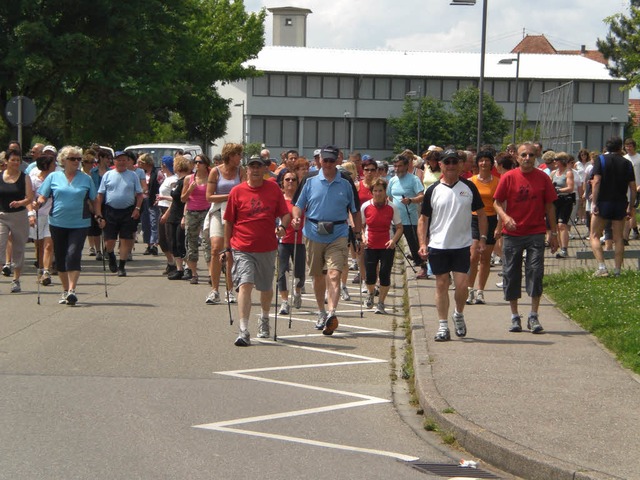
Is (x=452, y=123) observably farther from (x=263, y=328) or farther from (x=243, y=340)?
(x=243, y=340)

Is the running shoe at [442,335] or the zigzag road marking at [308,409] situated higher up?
the running shoe at [442,335]

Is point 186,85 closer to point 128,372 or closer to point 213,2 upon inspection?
point 213,2

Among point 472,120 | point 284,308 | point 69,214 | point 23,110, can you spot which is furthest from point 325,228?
point 472,120

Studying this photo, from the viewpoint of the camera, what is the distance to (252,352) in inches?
422

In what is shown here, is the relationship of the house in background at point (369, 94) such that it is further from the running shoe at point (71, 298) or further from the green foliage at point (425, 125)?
the running shoe at point (71, 298)

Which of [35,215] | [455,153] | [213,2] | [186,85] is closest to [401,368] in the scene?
[455,153]

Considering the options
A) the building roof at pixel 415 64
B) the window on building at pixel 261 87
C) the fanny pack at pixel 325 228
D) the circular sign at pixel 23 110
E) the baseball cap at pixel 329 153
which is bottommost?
the fanny pack at pixel 325 228

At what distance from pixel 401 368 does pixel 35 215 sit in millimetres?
7727

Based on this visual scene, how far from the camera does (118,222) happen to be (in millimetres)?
17406

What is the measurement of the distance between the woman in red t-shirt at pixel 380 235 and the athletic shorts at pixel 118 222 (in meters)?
4.99

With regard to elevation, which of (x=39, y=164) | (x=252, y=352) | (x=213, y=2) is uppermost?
(x=213, y=2)

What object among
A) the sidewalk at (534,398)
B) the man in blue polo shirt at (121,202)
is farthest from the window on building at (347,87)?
the sidewalk at (534,398)

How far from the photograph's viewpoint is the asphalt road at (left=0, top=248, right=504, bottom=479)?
6555 mm

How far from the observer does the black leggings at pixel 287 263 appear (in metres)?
13.4
